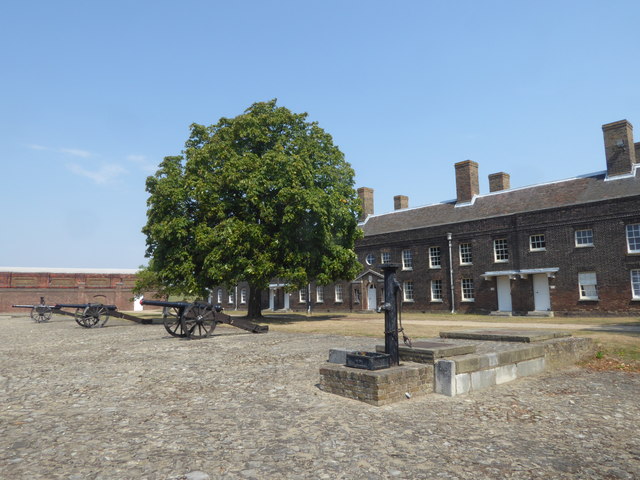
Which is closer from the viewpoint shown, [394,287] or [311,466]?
[311,466]

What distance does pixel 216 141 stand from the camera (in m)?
24.0

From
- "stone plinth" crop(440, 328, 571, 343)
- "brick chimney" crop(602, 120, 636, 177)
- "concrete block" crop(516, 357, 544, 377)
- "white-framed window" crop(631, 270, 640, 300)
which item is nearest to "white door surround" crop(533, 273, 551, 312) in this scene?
"white-framed window" crop(631, 270, 640, 300)

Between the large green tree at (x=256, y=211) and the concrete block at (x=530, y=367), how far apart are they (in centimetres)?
1321

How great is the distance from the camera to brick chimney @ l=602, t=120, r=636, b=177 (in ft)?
82.4

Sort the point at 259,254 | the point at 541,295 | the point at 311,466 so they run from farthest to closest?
1. the point at 541,295
2. the point at 259,254
3. the point at 311,466

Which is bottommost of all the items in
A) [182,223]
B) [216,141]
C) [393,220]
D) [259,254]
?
[259,254]

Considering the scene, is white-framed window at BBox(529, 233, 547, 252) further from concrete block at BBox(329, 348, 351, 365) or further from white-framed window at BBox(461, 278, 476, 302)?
concrete block at BBox(329, 348, 351, 365)

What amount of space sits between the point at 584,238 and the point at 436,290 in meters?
10.1

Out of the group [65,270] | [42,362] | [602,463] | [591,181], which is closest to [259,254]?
[42,362]

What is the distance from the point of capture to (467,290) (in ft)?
99.2

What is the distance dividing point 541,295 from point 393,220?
13.6m

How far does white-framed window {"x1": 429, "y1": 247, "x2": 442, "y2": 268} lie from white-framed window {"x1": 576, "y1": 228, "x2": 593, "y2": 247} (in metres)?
8.82

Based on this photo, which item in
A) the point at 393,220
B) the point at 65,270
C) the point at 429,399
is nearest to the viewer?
the point at 429,399

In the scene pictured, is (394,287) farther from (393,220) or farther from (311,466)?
(393,220)
